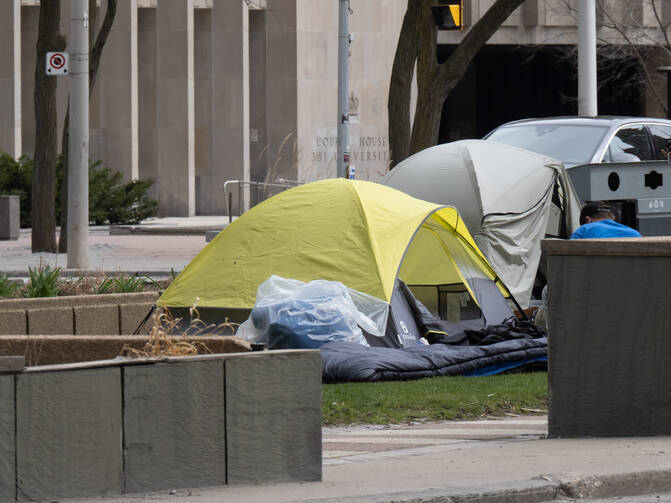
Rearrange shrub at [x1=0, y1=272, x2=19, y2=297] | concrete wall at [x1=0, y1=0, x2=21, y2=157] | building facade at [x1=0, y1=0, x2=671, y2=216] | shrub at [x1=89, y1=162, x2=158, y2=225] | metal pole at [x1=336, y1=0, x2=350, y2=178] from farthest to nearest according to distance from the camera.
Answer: building facade at [x1=0, y1=0, x2=671, y2=216]
concrete wall at [x1=0, y1=0, x2=21, y2=157]
shrub at [x1=89, y1=162, x2=158, y2=225]
metal pole at [x1=336, y1=0, x2=350, y2=178]
shrub at [x1=0, y1=272, x2=19, y2=297]

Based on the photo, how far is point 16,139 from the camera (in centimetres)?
3784

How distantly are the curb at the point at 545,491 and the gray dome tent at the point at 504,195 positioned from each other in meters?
7.66

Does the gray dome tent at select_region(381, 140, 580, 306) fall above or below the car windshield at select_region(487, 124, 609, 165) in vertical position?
below

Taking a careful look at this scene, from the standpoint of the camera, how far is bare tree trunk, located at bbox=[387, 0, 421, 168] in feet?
66.9

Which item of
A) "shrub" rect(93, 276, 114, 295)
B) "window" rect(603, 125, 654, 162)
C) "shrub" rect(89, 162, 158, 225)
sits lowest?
"shrub" rect(93, 276, 114, 295)

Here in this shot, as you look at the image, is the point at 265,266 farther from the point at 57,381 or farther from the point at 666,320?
the point at 57,381

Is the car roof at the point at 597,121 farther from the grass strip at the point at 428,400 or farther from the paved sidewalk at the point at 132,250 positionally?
the grass strip at the point at 428,400

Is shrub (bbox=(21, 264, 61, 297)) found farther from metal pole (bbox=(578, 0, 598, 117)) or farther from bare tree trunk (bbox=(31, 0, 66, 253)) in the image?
metal pole (bbox=(578, 0, 598, 117))


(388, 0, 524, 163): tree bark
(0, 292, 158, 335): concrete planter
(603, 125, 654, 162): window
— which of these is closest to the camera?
(0, 292, 158, 335): concrete planter

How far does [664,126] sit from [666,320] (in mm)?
9955

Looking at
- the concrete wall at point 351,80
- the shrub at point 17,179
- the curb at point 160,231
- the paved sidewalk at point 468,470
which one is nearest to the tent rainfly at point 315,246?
the paved sidewalk at point 468,470

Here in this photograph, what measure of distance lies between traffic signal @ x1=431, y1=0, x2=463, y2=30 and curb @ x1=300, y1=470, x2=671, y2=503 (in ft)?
38.5

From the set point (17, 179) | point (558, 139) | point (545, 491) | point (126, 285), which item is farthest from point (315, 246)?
point (17, 179)

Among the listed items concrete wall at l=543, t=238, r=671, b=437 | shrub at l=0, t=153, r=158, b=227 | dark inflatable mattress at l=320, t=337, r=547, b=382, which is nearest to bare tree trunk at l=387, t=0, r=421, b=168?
dark inflatable mattress at l=320, t=337, r=547, b=382
